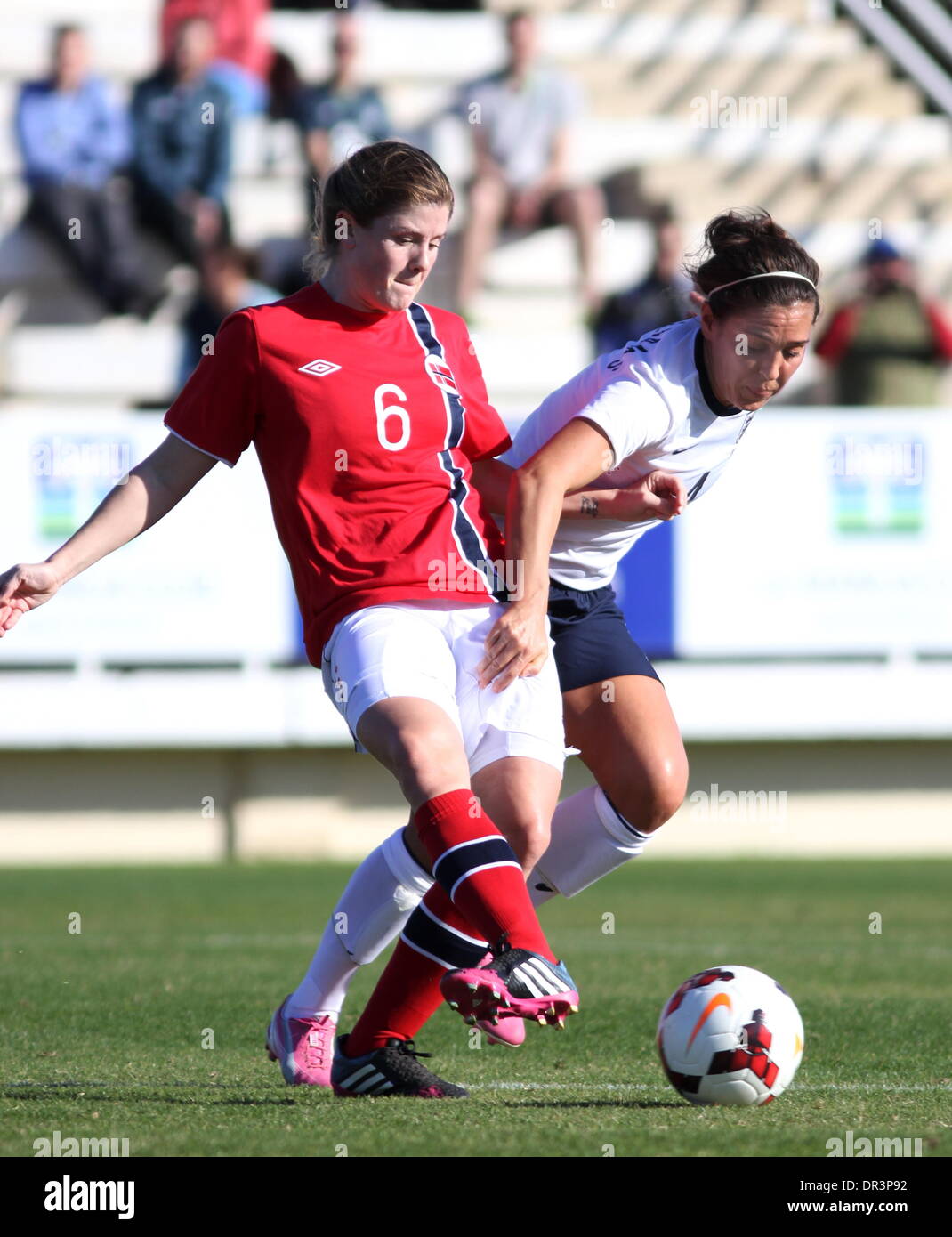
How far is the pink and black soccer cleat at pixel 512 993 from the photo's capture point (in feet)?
11.6

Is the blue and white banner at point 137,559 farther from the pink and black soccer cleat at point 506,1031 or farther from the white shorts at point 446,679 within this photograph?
the pink and black soccer cleat at point 506,1031

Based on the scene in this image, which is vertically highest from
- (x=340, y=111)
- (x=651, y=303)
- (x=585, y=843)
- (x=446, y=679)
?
(x=340, y=111)

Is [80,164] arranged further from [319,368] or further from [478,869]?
[478,869]

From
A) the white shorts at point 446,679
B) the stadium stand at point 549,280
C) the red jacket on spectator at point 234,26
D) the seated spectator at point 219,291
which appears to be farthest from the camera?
the red jacket on spectator at point 234,26

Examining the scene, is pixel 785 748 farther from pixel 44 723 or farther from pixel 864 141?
pixel 864 141

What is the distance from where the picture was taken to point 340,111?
14.9 metres

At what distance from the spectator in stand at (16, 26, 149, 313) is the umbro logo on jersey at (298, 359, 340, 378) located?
1112 centimetres

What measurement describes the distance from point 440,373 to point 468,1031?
232cm

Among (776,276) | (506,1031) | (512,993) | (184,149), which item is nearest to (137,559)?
(184,149)

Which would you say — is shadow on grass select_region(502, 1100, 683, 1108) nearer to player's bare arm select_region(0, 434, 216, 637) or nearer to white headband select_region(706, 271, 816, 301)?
player's bare arm select_region(0, 434, 216, 637)

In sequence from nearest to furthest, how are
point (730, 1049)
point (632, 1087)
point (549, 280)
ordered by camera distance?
1. point (730, 1049)
2. point (632, 1087)
3. point (549, 280)

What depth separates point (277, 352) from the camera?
13.8ft

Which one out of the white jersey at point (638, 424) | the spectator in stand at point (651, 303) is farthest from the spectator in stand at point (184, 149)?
the white jersey at point (638, 424)

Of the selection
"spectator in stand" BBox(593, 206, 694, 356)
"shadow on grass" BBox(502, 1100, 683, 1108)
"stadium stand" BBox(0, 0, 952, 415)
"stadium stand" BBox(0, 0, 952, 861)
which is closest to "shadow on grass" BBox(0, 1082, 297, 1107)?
"shadow on grass" BBox(502, 1100, 683, 1108)
